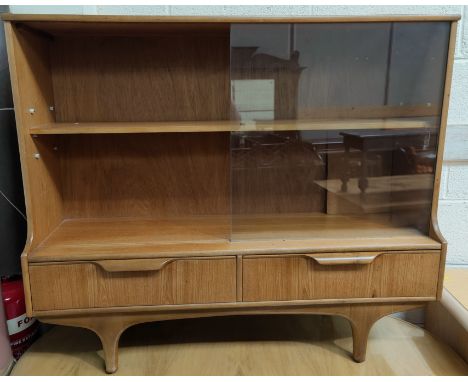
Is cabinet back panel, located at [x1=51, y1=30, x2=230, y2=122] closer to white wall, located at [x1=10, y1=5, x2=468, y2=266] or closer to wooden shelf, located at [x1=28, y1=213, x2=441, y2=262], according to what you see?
white wall, located at [x1=10, y1=5, x2=468, y2=266]

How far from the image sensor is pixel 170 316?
1.14m

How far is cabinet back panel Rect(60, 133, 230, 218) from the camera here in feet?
4.42

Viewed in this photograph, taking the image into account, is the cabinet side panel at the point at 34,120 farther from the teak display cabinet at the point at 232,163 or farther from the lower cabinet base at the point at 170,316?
the lower cabinet base at the point at 170,316

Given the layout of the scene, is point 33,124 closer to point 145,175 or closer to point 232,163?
point 145,175

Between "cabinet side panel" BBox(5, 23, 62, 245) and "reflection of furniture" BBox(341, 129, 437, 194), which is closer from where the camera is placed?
"cabinet side panel" BBox(5, 23, 62, 245)

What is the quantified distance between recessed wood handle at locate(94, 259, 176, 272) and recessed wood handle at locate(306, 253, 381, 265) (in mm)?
420

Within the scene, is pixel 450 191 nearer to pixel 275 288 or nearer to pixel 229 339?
pixel 275 288

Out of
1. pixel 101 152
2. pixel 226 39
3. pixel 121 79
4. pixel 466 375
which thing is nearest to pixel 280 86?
pixel 226 39

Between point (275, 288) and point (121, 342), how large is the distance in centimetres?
58

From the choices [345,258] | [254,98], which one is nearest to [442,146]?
[345,258]

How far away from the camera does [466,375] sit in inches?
46.6

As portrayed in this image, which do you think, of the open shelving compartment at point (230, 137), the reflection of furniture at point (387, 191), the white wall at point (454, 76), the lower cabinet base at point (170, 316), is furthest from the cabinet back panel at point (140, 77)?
the lower cabinet base at point (170, 316)

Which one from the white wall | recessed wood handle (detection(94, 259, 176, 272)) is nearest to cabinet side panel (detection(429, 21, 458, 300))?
the white wall

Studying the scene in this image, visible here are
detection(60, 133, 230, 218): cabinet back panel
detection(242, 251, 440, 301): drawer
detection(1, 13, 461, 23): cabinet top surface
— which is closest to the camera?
detection(1, 13, 461, 23): cabinet top surface
